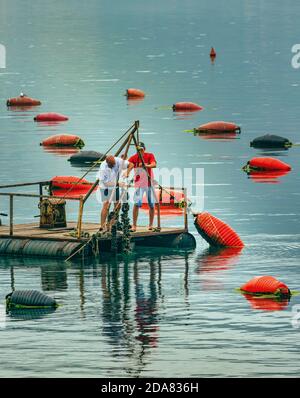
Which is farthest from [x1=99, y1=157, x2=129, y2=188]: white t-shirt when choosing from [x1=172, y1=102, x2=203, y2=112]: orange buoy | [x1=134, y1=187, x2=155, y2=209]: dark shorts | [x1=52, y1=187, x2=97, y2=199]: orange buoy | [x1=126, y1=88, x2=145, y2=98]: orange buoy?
[x1=126, y1=88, x2=145, y2=98]: orange buoy

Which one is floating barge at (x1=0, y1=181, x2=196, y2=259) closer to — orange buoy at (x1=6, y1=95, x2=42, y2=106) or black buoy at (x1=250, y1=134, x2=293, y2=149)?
black buoy at (x1=250, y1=134, x2=293, y2=149)

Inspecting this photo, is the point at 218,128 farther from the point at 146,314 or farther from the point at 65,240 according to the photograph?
the point at 146,314

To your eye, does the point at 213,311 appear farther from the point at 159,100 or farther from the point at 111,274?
the point at 159,100

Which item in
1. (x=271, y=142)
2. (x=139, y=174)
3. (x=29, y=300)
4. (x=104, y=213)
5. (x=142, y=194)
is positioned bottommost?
(x=29, y=300)

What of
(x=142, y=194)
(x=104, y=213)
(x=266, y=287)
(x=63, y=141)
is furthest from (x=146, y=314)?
(x=63, y=141)

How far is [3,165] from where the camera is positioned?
316 feet

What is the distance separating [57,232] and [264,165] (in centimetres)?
3550

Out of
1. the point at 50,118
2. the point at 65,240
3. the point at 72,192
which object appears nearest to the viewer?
the point at 65,240

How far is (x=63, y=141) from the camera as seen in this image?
111 metres

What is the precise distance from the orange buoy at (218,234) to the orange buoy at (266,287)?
1008 cm

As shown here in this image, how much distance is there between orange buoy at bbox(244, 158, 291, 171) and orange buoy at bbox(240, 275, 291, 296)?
42.7 meters

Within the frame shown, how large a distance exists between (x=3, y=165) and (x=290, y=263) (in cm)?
4214

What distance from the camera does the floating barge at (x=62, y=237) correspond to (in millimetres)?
56594
